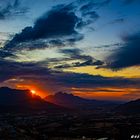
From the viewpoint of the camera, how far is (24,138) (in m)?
192

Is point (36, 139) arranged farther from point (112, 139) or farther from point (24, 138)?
point (112, 139)

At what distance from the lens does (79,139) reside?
198750mm

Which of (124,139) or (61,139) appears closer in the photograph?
(124,139)

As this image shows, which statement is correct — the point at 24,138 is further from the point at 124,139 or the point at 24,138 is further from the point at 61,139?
the point at 124,139

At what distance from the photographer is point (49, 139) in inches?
7682

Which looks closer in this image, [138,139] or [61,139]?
[138,139]

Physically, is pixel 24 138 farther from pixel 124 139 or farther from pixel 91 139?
pixel 124 139

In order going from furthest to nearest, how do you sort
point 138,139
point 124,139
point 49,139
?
point 49,139, point 124,139, point 138,139

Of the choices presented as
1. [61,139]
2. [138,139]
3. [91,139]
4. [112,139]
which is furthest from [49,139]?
[138,139]

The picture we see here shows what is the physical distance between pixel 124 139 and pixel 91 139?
2181cm

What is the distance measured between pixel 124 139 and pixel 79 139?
97.1 ft

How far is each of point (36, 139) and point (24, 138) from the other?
7841 mm

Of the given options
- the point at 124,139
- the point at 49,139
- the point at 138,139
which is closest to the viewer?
the point at 138,139

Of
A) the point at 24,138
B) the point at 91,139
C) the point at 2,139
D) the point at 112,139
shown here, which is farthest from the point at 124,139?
the point at 2,139
